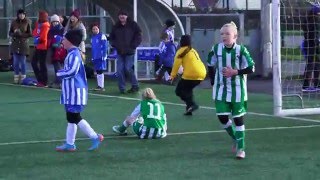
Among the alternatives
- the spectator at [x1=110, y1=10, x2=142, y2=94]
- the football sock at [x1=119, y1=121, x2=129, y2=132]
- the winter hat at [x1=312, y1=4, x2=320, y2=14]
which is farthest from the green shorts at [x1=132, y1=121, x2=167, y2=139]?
the spectator at [x1=110, y1=10, x2=142, y2=94]

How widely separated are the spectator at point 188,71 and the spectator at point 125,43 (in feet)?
10.9

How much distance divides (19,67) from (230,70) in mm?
10688

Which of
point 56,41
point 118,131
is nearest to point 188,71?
→ point 118,131

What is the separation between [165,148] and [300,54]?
19.2 feet

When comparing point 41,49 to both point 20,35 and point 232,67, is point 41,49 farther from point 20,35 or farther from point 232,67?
point 232,67

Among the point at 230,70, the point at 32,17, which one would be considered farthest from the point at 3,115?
the point at 32,17

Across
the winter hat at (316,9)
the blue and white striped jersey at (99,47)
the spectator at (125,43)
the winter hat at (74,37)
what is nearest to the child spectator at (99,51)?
the blue and white striped jersey at (99,47)

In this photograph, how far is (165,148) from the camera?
9.06 metres

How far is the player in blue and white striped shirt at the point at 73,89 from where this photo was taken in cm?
882

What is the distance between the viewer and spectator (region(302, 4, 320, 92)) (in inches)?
553

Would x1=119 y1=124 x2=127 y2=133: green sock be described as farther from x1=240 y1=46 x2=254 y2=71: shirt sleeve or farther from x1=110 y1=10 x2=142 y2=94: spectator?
x1=110 y1=10 x2=142 y2=94: spectator

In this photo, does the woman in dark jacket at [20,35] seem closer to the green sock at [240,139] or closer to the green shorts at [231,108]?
the green shorts at [231,108]

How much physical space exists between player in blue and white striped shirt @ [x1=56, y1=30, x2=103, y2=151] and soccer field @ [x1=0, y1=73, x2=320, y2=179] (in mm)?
212

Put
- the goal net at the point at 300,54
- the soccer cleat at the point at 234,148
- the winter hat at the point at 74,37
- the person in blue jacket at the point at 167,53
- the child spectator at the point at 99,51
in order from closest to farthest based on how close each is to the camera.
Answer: the soccer cleat at the point at 234,148
the winter hat at the point at 74,37
the goal net at the point at 300,54
the child spectator at the point at 99,51
the person in blue jacket at the point at 167,53
